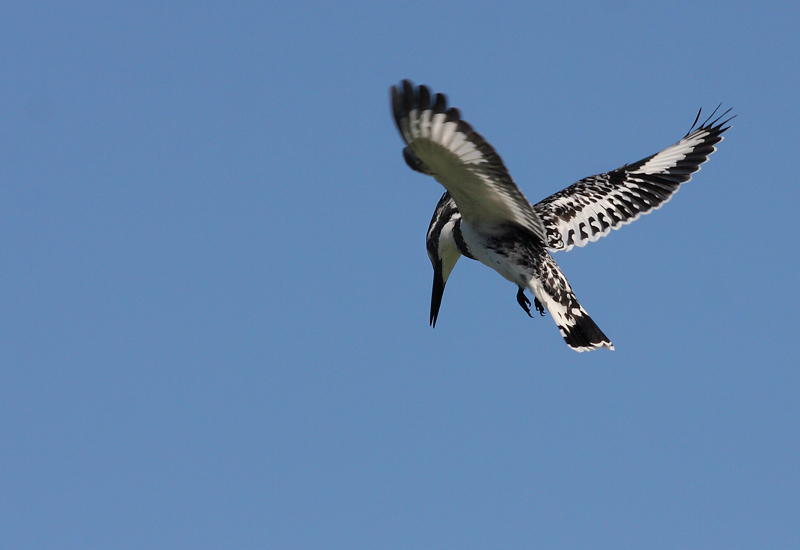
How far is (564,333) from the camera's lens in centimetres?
852

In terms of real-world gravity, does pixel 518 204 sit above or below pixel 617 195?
below

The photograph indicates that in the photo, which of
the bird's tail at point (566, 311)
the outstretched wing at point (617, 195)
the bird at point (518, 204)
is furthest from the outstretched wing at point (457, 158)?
the outstretched wing at point (617, 195)

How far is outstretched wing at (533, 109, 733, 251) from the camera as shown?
9898mm

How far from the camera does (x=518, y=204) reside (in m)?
7.66

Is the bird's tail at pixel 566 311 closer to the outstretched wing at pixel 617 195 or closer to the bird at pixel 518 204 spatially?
the bird at pixel 518 204

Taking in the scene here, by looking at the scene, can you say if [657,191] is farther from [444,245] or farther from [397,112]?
[397,112]

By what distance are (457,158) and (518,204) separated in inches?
40.9

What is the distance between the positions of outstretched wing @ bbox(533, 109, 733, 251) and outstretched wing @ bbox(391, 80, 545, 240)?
1669 millimetres

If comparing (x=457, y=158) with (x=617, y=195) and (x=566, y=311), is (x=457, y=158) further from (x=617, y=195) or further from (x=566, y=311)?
(x=617, y=195)

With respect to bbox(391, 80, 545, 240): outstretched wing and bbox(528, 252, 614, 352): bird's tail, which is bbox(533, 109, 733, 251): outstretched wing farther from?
bbox(391, 80, 545, 240): outstretched wing

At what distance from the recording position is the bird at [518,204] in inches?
254

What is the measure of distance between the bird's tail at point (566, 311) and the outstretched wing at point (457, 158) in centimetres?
58

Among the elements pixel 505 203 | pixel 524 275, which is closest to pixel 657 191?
pixel 524 275

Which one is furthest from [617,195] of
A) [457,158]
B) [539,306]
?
[457,158]
